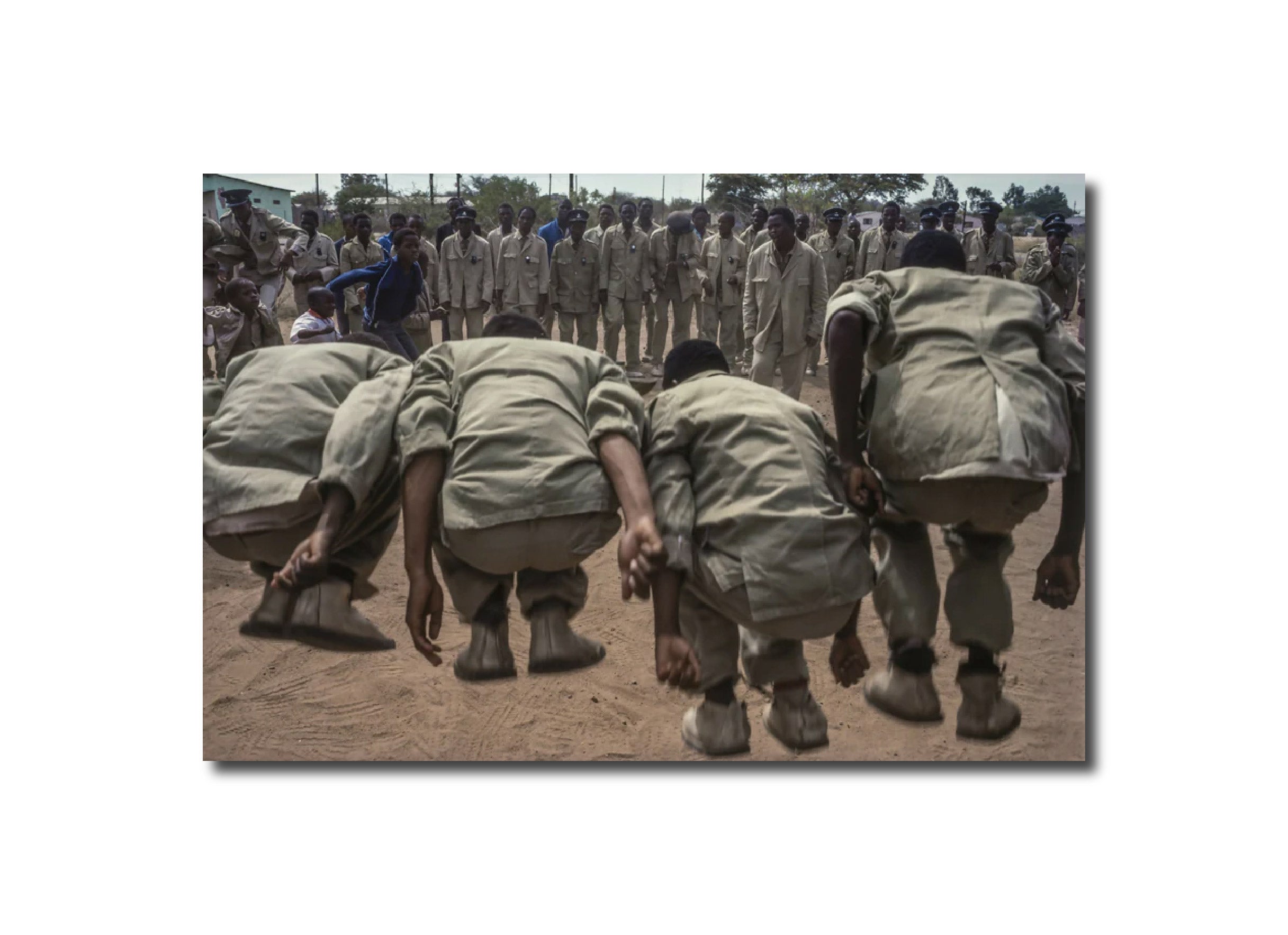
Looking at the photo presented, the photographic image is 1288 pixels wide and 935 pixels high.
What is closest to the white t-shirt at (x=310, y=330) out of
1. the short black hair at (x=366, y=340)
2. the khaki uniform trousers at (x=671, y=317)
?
the short black hair at (x=366, y=340)

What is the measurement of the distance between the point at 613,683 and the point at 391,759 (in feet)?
3.31

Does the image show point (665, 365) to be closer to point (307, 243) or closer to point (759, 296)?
point (759, 296)

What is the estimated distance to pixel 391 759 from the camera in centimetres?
375

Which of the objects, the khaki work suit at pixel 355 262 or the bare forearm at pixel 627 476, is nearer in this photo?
the bare forearm at pixel 627 476

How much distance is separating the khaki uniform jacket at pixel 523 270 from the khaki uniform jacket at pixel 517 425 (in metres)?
1.40

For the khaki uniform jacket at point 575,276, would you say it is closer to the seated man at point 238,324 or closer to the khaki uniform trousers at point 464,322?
the khaki uniform trousers at point 464,322

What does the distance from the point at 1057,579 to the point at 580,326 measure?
222 cm

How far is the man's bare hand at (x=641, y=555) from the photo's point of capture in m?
2.67

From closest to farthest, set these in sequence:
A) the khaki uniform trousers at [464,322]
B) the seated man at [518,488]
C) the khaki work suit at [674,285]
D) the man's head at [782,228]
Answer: the seated man at [518,488] → the man's head at [782,228] → the khaki uniform trousers at [464,322] → the khaki work suit at [674,285]

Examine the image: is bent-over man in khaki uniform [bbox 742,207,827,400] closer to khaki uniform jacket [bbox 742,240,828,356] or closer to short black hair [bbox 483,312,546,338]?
khaki uniform jacket [bbox 742,240,828,356]

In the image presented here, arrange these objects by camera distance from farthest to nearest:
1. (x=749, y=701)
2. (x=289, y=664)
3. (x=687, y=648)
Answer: (x=289, y=664) → (x=749, y=701) → (x=687, y=648)

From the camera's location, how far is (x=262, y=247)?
14.2ft

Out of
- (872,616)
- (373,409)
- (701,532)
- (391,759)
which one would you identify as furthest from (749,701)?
(373,409)

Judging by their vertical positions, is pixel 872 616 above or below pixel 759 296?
below
